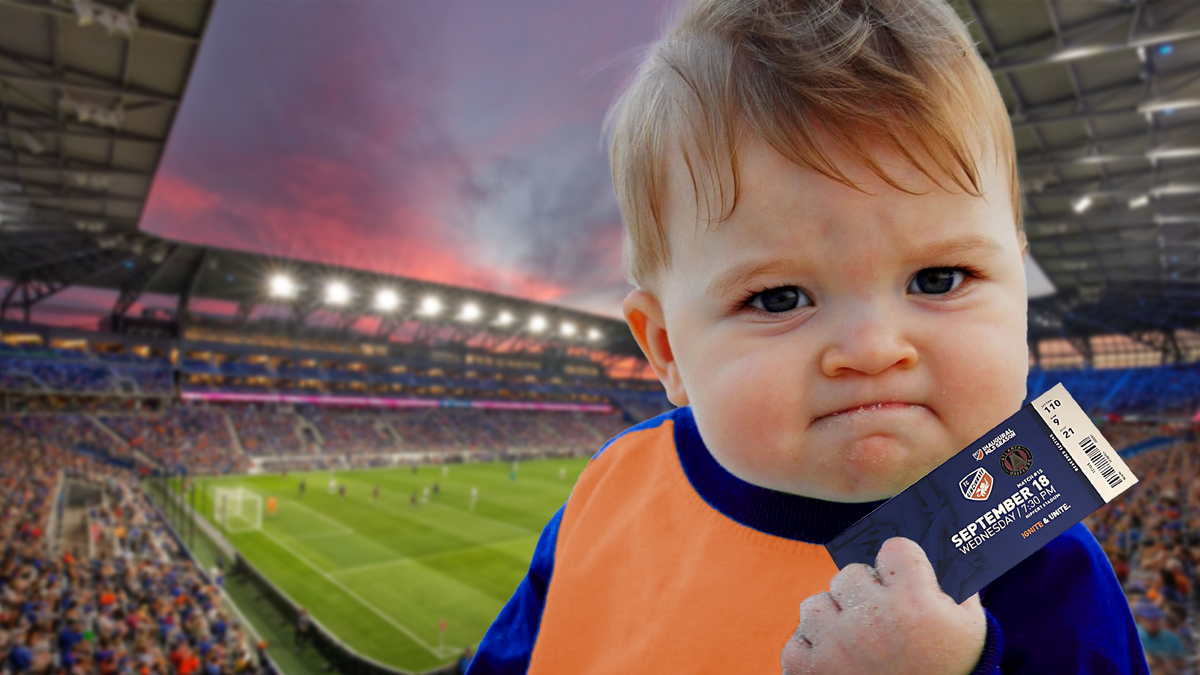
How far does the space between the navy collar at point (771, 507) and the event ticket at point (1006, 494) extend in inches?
6.0

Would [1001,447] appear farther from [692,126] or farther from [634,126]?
[634,126]

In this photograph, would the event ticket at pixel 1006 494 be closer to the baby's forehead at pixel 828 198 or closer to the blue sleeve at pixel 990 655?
the blue sleeve at pixel 990 655

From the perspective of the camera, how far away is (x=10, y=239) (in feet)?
92.9

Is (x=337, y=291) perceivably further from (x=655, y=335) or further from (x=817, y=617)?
(x=817, y=617)

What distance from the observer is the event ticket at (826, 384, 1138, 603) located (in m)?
0.71

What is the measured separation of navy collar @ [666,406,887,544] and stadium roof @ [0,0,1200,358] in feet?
11.7

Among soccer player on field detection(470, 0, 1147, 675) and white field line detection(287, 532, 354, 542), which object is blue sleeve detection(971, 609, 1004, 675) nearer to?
soccer player on field detection(470, 0, 1147, 675)

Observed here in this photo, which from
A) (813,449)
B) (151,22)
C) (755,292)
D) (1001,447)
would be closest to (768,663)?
(813,449)

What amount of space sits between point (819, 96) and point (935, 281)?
1.01 ft

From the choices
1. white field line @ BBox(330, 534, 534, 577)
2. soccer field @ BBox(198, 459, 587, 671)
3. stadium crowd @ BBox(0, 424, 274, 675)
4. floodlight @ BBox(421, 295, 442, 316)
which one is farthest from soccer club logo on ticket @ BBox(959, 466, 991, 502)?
floodlight @ BBox(421, 295, 442, 316)

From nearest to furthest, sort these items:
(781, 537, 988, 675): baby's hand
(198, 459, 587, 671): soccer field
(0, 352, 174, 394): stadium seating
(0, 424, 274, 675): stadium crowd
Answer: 1. (781, 537, 988, 675): baby's hand
2. (0, 424, 274, 675): stadium crowd
3. (198, 459, 587, 671): soccer field
4. (0, 352, 174, 394): stadium seating

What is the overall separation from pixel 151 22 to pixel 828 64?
15518 mm

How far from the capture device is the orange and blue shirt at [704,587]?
2.72ft

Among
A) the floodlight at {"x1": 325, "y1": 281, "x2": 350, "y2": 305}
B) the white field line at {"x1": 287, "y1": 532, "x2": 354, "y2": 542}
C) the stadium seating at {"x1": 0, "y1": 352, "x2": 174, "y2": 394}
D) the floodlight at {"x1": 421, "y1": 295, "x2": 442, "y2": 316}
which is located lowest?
the white field line at {"x1": 287, "y1": 532, "x2": 354, "y2": 542}
